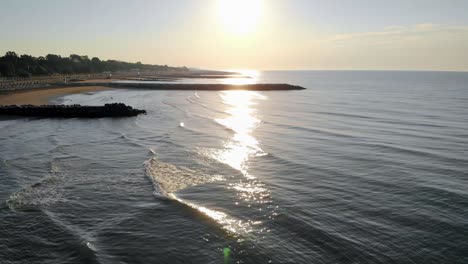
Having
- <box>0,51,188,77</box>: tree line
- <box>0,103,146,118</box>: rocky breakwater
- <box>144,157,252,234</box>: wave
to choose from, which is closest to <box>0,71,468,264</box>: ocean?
<box>144,157,252,234</box>: wave

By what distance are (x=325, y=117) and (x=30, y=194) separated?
33.3m

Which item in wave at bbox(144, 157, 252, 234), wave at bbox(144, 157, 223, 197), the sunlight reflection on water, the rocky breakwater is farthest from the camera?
the rocky breakwater

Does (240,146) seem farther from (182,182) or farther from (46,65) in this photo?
(46,65)

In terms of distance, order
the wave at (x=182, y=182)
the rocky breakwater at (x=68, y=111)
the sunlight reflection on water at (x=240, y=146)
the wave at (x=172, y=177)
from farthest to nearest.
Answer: the rocky breakwater at (x=68, y=111)
the sunlight reflection on water at (x=240, y=146)
the wave at (x=172, y=177)
the wave at (x=182, y=182)

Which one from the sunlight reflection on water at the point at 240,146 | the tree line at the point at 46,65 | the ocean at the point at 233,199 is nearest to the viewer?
the ocean at the point at 233,199

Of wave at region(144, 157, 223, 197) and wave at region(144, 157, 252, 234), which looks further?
wave at region(144, 157, 223, 197)

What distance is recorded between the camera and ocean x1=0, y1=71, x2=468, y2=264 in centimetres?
1065

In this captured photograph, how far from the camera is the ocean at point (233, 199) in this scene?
1065cm

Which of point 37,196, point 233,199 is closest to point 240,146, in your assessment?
point 233,199

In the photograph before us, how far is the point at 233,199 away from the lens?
583 inches

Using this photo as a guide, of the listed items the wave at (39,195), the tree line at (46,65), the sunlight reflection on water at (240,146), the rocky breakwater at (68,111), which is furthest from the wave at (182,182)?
the tree line at (46,65)

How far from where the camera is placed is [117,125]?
35.6 metres

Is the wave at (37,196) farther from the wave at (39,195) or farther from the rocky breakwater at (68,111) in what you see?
the rocky breakwater at (68,111)

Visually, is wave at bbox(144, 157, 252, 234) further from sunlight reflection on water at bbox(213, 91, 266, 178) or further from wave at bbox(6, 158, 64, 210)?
wave at bbox(6, 158, 64, 210)
